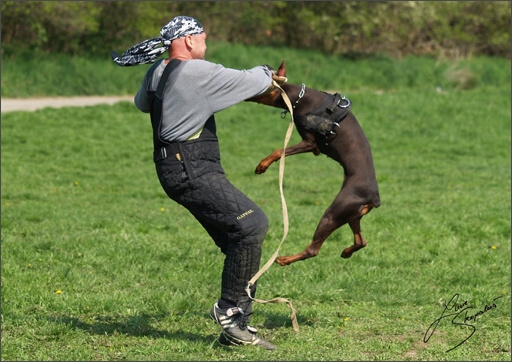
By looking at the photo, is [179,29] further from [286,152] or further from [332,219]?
[332,219]

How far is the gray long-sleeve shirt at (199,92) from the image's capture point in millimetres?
5090

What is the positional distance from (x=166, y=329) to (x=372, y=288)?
2270 millimetres

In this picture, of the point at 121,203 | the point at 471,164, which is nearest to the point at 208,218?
the point at 121,203

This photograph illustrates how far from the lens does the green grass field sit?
592 centimetres

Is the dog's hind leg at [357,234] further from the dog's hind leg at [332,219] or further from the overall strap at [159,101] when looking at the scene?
the overall strap at [159,101]

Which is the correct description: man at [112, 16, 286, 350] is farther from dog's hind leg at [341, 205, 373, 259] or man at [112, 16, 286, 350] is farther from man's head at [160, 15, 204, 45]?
dog's hind leg at [341, 205, 373, 259]

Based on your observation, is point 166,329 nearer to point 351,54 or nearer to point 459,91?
point 459,91

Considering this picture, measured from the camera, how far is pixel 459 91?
83.8 ft

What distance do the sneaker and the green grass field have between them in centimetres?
8

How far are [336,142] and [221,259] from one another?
3.20m
